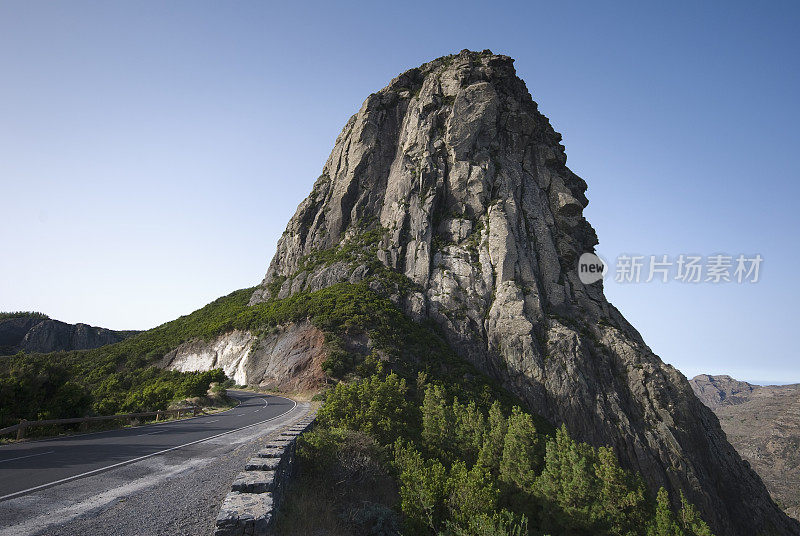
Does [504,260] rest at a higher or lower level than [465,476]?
higher

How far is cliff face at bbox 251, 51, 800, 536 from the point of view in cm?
4347

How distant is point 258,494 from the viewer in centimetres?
630

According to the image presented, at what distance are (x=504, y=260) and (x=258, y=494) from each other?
52.3 m

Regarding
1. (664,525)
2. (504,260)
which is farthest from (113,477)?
(504,260)

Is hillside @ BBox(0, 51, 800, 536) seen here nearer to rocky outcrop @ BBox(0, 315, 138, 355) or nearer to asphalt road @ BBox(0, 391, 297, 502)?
asphalt road @ BBox(0, 391, 297, 502)

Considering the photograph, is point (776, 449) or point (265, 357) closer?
point (265, 357)

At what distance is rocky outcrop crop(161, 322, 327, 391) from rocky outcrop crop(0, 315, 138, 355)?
189ft

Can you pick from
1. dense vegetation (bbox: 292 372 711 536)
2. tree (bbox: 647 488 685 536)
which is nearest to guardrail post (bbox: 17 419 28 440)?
dense vegetation (bbox: 292 372 711 536)

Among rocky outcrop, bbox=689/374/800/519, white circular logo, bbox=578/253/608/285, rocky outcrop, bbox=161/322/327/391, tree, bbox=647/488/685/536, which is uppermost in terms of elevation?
white circular logo, bbox=578/253/608/285

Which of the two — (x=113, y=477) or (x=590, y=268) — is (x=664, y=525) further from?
(x=590, y=268)

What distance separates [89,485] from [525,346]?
46.1 metres

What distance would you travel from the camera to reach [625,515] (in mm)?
13219

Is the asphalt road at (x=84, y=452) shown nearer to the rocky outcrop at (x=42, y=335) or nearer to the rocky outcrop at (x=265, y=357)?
the rocky outcrop at (x=265, y=357)

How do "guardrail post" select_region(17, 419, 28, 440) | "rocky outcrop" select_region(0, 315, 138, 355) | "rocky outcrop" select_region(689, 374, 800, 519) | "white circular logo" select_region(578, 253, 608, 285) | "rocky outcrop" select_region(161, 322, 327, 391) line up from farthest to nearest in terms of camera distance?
"rocky outcrop" select_region(689, 374, 800, 519), "rocky outcrop" select_region(0, 315, 138, 355), "white circular logo" select_region(578, 253, 608, 285), "rocky outcrop" select_region(161, 322, 327, 391), "guardrail post" select_region(17, 419, 28, 440)
